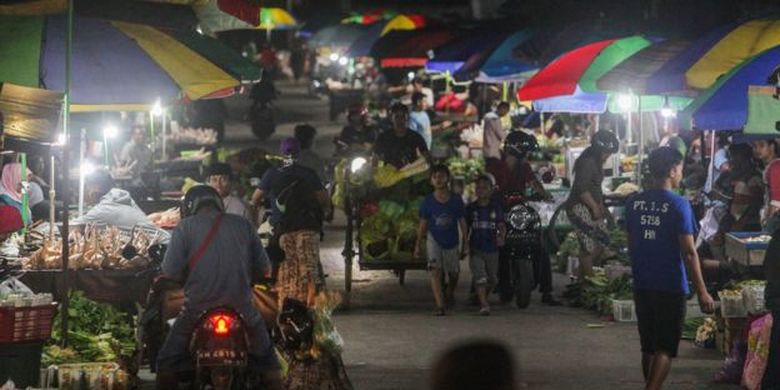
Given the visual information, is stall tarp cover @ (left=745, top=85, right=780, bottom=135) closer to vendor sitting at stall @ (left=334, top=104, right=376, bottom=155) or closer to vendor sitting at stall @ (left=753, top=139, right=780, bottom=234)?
vendor sitting at stall @ (left=753, top=139, right=780, bottom=234)

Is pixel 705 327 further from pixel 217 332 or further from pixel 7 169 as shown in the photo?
pixel 7 169

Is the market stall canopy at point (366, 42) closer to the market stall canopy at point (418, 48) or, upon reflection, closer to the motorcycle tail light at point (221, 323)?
the market stall canopy at point (418, 48)

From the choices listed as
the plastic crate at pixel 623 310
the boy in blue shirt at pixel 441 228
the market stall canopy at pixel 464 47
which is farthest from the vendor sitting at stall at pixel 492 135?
the plastic crate at pixel 623 310

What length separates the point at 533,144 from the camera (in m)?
16.9

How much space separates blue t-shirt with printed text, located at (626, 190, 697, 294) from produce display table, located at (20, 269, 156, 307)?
387 cm

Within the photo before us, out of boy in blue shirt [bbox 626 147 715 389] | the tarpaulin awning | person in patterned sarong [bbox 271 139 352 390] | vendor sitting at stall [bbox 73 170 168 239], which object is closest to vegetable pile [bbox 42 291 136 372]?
vendor sitting at stall [bbox 73 170 168 239]

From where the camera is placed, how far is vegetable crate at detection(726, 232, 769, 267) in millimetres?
12891

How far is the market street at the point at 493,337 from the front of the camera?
12312mm

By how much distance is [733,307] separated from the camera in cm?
1262

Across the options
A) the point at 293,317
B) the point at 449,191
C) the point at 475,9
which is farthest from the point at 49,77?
the point at 475,9

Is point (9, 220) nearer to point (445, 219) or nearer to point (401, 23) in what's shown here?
point (445, 219)

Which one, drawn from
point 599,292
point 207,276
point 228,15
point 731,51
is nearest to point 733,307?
point 599,292

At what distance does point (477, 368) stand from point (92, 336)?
261 inches

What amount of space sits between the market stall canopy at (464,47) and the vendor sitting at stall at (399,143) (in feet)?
32.9
